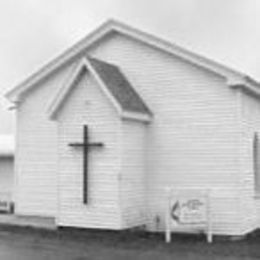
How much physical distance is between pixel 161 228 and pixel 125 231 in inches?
63.5

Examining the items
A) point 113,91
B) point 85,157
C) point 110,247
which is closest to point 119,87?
point 113,91

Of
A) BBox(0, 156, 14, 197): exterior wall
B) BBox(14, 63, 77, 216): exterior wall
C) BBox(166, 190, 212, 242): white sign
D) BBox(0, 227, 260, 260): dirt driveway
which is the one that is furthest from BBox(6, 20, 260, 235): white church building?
BBox(0, 156, 14, 197): exterior wall

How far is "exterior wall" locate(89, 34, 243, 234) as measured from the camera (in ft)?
62.5

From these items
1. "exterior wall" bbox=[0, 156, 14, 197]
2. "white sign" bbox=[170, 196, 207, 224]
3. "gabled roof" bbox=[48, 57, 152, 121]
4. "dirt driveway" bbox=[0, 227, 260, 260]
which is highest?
"gabled roof" bbox=[48, 57, 152, 121]

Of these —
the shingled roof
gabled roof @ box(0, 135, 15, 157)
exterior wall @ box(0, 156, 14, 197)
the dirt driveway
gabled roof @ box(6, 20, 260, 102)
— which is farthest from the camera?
exterior wall @ box(0, 156, 14, 197)

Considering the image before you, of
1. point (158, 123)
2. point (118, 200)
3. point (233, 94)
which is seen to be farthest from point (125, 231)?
point (233, 94)

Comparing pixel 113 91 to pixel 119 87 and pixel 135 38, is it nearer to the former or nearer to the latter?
pixel 119 87

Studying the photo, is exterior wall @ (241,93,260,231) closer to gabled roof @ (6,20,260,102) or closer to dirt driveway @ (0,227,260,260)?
gabled roof @ (6,20,260,102)

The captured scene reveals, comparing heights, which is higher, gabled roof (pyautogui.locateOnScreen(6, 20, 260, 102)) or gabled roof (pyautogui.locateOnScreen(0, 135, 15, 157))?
gabled roof (pyautogui.locateOnScreen(6, 20, 260, 102))

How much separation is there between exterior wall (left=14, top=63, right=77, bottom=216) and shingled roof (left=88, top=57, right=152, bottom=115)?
2512 millimetres

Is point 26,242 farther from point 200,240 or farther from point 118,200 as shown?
point 200,240

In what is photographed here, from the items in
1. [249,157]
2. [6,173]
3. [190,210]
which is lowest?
[190,210]

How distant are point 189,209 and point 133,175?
2048mm

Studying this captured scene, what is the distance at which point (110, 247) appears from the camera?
16.7 m
